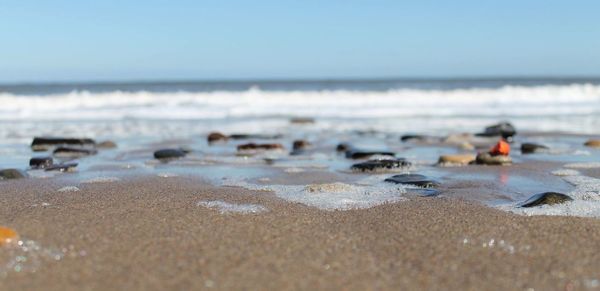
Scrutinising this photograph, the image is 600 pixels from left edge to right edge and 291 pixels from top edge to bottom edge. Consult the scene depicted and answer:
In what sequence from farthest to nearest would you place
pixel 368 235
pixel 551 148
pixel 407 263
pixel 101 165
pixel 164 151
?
1. pixel 551 148
2. pixel 164 151
3. pixel 101 165
4. pixel 368 235
5. pixel 407 263

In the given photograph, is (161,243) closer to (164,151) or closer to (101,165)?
(101,165)

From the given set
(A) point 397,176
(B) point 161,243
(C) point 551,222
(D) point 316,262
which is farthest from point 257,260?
(A) point 397,176

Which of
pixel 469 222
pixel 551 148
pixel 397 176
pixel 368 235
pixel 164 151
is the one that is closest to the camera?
pixel 368 235

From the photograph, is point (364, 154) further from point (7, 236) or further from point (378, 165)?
point (7, 236)

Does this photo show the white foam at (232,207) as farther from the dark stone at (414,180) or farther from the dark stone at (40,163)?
the dark stone at (40,163)

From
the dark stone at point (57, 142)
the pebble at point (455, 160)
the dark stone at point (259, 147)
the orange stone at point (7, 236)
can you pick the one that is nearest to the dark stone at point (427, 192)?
the pebble at point (455, 160)

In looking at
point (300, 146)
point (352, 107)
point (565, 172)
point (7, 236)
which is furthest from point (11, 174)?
point (352, 107)

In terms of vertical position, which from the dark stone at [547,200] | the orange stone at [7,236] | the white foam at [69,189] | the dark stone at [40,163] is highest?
the orange stone at [7,236]

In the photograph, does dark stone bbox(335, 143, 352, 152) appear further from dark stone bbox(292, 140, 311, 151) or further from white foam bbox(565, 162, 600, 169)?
white foam bbox(565, 162, 600, 169)
